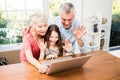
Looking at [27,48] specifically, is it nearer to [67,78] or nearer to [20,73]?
[20,73]

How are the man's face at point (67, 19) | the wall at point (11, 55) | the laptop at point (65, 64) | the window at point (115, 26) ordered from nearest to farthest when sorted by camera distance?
the laptop at point (65, 64) < the man's face at point (67, 19) < the wall at point (11, 55) < the window at point (115, 26)

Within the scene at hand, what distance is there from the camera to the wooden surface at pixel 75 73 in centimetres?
126

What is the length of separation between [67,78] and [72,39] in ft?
3.29

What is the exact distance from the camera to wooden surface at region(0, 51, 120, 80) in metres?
1.26

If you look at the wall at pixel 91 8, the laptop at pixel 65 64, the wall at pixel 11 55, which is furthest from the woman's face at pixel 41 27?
the wall at pixel 91 8

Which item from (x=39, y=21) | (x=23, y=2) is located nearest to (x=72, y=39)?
(x=39, y=21)

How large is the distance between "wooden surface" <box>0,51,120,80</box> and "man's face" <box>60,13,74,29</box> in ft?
2.29

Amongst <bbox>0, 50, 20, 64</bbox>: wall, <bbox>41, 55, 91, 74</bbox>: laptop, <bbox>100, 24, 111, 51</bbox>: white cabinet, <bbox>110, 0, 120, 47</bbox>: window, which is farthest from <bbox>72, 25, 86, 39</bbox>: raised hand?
<bbox>110, 0, 120, 47</bbox>: window

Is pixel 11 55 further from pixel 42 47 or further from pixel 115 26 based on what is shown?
pixel 115 26

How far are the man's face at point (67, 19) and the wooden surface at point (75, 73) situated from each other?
2.29ft

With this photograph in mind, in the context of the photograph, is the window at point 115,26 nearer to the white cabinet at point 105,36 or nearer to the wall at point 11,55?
the white cabinet at point 105,36

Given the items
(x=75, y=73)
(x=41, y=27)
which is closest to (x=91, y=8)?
(x=41, y=27)

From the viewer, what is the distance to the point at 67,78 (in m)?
1.25

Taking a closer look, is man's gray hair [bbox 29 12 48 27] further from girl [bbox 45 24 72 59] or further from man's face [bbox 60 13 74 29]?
man's face [bbox 60 13 74 29]
